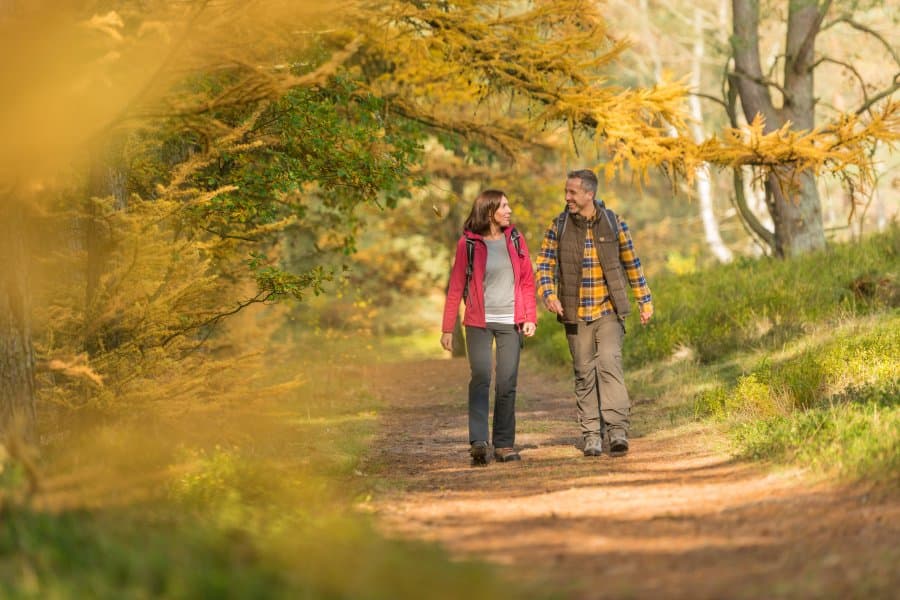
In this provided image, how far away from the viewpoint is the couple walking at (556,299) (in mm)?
8461

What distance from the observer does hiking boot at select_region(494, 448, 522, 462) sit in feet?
27.8

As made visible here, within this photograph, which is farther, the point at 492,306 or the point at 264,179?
the point at 264,179

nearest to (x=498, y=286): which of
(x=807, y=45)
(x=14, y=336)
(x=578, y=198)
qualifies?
(x=578, y=198)

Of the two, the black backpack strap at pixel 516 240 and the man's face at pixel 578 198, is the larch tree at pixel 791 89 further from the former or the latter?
the black backpack strap at pixel 516 240

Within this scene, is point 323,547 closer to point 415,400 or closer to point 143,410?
point 143,410

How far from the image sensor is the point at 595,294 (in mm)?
8594

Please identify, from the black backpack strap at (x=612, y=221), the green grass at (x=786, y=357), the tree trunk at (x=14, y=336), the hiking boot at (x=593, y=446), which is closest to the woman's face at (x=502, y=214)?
the black backpack strap at (x=612, y=221)

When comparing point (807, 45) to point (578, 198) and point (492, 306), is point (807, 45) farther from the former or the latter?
point (492, 306)

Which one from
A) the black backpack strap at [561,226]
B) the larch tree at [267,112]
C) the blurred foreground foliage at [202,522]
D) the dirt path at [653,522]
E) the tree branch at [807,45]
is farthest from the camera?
the tree branch at [807,45]

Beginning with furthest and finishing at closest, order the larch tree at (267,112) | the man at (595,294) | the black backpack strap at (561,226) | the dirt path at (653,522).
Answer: the black backpack strap at (561,226) → the man at (595,294) → the larch tree at (267,112) → the dirt path at (653,522)

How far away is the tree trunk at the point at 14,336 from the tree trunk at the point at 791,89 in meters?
13.8

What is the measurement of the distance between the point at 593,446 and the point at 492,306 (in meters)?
1.33

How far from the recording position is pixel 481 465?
328 inches

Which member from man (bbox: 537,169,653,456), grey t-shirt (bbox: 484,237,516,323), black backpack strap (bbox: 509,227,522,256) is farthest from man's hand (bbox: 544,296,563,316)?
black backpack strap (bbox: 509,227,522,256)
